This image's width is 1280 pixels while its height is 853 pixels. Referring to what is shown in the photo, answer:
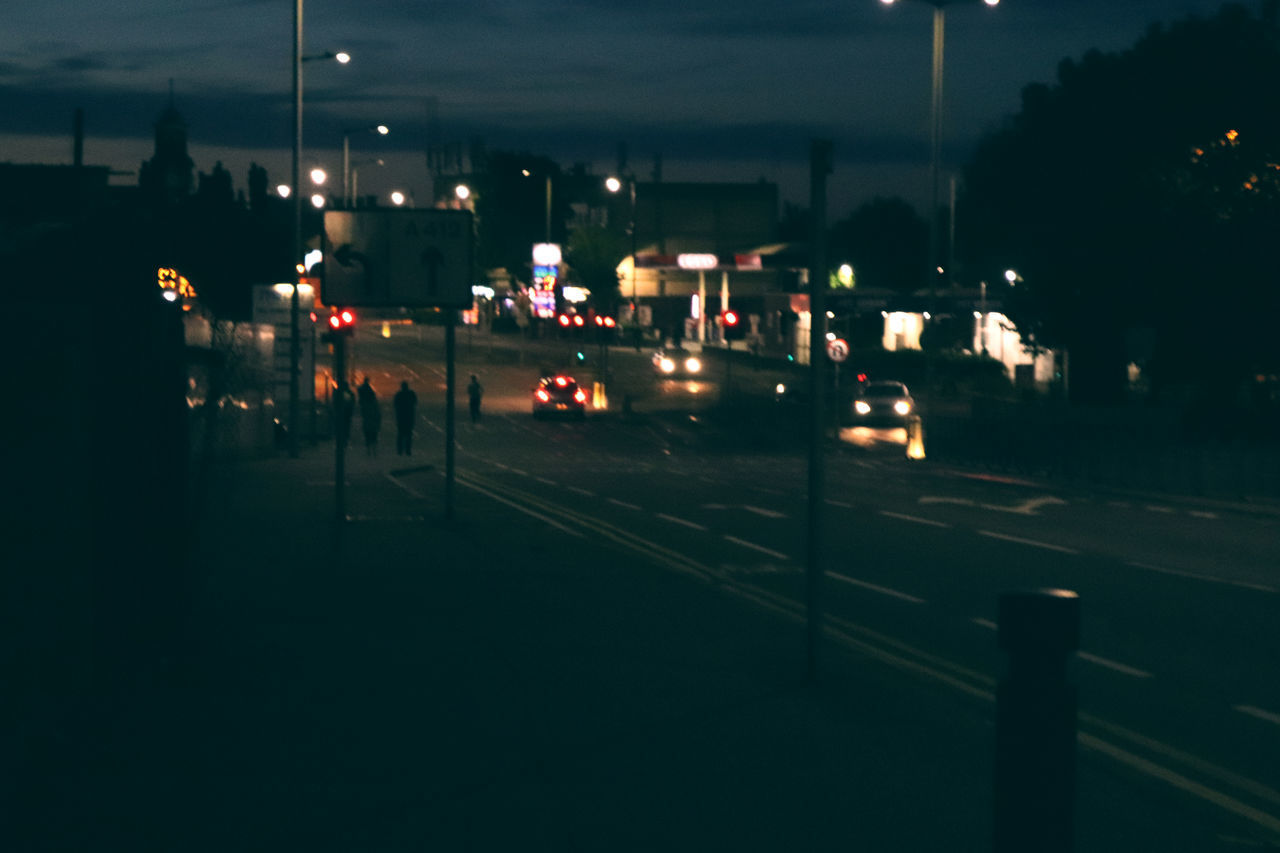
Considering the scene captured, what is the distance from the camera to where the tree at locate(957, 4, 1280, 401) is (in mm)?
34188

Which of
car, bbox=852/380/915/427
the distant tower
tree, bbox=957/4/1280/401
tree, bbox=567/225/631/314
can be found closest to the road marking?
the distant tower

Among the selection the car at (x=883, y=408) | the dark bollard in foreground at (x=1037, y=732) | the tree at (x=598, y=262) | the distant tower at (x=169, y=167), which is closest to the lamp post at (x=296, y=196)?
the distant tower at (x=169, y=167)

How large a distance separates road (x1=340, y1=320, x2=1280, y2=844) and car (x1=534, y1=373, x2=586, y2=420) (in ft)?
45.5

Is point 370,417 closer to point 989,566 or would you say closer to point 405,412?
point 405,412

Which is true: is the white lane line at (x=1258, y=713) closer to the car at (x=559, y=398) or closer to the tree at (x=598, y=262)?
the car at (x=559, y=398)

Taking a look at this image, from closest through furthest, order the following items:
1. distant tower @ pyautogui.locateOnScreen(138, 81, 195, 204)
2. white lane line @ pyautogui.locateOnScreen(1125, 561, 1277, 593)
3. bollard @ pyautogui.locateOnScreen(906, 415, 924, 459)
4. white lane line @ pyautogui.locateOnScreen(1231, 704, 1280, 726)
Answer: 1. white lane line @ pyautogui.locateOnScreen(1231, 704, 1280, 726)
2. distant tower @ pyautogui.locateOnScreen(138, 81, 195, 204)
3. white lane line @ pyautogui.locateOnScreen(1125, 561, 1277, 593)
4. bollard @ pyautogui.locateOnScreen(906, 415, 924, 459)

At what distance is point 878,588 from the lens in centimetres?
1583

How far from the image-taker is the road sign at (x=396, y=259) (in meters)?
19.7

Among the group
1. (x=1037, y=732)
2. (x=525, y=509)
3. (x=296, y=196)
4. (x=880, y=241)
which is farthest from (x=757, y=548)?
(x=880, y=241)

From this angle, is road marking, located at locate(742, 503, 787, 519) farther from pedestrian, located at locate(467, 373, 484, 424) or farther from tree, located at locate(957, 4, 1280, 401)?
pedestrian, located at locate(467, 373, 484, 424)

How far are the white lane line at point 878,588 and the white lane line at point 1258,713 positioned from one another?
4.79 metres

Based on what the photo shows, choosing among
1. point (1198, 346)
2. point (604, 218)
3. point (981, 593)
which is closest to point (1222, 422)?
point (1198, 346)

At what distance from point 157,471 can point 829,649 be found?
4900 millimetres

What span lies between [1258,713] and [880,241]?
5818 inches
